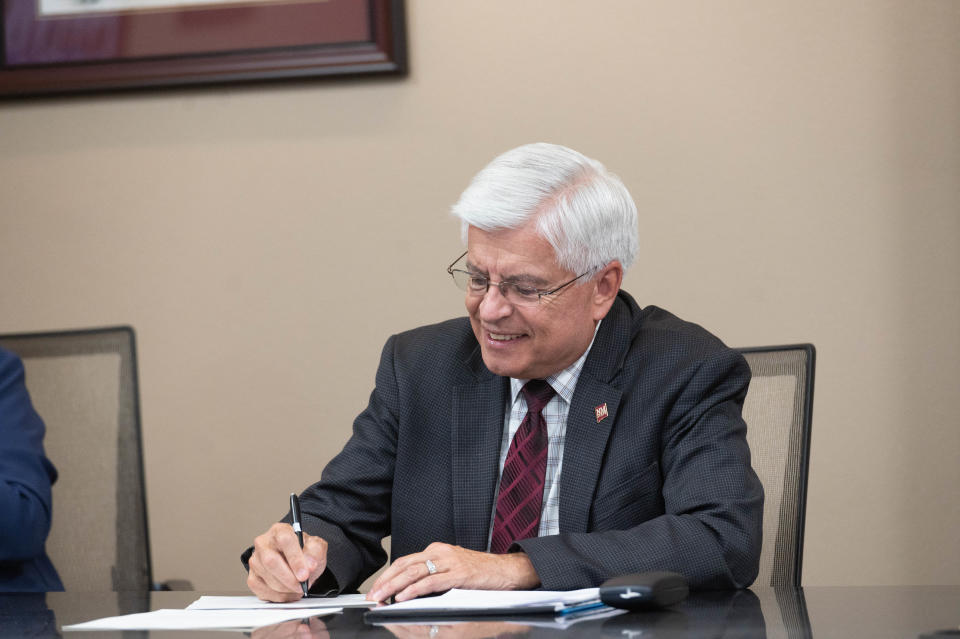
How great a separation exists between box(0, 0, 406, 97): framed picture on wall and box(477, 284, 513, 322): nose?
1242mm

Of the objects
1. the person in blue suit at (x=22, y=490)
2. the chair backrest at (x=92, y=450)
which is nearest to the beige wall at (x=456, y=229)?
the chair backrest at (x=92, y=450)

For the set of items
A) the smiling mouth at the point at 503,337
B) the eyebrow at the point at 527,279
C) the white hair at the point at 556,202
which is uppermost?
the white hair at the point at 556,202

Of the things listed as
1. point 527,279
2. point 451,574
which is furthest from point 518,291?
point 451,574

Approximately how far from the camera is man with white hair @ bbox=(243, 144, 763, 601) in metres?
1.75

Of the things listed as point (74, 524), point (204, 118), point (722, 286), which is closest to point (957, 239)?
point (722, 286)

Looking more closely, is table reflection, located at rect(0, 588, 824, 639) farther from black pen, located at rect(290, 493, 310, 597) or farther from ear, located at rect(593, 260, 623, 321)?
ear, located at rect(593, 260, 623, 321)

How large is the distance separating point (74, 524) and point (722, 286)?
1.72 meters

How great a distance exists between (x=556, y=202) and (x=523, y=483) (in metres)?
0.49

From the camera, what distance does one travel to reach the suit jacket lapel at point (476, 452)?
6.21ft

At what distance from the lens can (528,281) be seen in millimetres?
1847

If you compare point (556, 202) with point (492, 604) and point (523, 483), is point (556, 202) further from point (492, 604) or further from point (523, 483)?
point (492, 604)

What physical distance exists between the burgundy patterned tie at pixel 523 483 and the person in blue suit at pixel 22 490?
999 mm

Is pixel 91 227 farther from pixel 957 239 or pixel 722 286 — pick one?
pixel 957 239

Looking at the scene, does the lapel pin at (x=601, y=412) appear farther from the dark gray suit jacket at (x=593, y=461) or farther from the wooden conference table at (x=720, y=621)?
the wooden conference table at (x=720, y=621)
